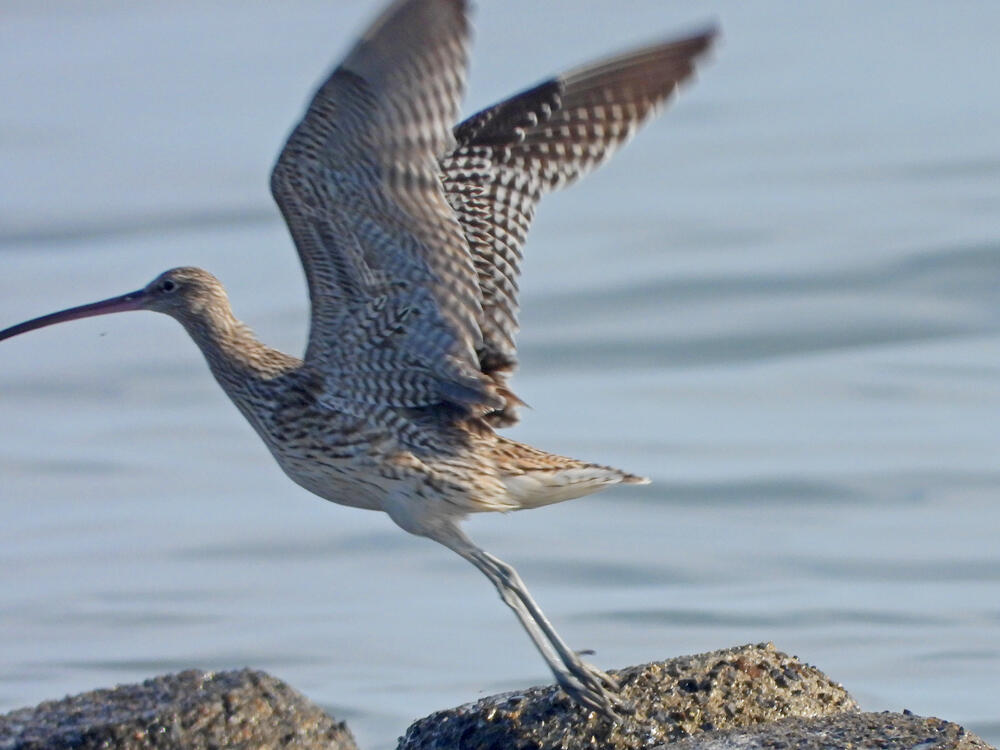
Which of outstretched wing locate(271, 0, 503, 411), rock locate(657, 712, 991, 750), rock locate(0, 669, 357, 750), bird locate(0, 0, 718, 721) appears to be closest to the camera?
rock locate(657, 712, 991, 750)

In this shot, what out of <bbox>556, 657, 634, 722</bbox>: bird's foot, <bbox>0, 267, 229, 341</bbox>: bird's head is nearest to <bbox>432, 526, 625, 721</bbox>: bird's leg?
<bbox>556, 657, 634, 722</bbox>: bird's foot

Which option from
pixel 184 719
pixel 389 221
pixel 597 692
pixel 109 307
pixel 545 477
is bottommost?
pixel 184 719

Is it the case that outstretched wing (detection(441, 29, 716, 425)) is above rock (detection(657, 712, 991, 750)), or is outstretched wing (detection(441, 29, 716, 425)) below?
above

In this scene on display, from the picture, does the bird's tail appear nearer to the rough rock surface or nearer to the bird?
the bird

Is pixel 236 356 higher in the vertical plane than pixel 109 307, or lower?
lower

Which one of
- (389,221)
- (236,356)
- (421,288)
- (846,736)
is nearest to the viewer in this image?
(846,736)

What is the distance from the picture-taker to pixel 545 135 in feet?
31.5

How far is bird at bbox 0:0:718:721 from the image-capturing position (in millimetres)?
7453

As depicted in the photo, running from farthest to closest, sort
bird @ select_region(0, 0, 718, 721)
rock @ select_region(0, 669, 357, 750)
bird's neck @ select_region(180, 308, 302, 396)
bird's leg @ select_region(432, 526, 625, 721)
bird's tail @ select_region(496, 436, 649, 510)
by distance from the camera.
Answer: bird's neck @ select_region(180, 308, 302, 396), bird's tail @ select_region(496, 436, 649, 510), bird @ select_region(0, 0, 718, 721), bird's leg @ select_region(432, 526, 625, 721), rock @ select_region(0, 669, 357, 750)

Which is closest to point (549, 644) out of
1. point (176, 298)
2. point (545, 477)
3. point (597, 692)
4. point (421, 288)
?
point (545, 477)

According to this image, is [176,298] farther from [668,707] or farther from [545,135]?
[668,707]

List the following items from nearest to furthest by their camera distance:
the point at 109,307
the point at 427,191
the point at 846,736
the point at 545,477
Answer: the point at 846,736, the point at 427,191, the point at 545,477, the point at 109,307

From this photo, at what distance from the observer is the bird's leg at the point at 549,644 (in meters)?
7.07

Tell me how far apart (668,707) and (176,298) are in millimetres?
3478
